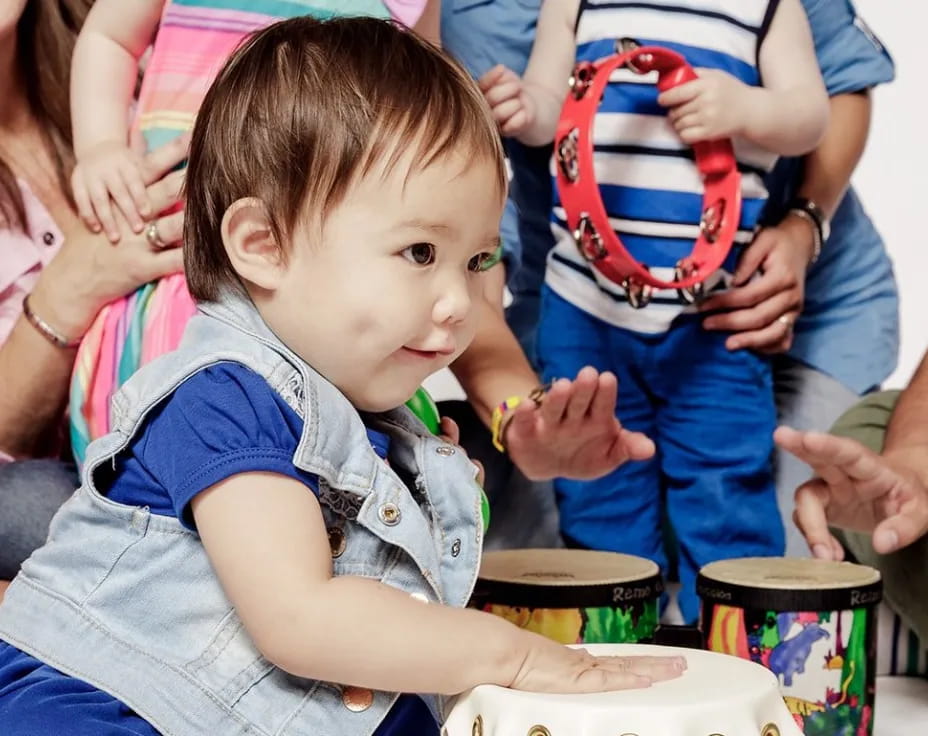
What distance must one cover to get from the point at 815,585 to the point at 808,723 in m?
0.15

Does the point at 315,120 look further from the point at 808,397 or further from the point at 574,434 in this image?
the point at 808,397

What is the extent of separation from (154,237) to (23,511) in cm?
33

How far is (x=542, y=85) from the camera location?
1.89 metres

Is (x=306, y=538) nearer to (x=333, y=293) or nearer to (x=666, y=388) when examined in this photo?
(x=333, y=293)

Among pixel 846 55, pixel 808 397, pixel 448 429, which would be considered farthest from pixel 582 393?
pixel 846 55

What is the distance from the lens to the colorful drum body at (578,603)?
1.43 meters

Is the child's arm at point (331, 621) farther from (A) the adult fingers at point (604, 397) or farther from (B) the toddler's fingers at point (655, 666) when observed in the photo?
(A) the adult fingers at point (604, 397)

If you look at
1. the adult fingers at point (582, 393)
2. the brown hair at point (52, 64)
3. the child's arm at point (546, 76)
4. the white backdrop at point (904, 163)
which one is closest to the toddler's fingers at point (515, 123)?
the child's arm at point (546, 76)

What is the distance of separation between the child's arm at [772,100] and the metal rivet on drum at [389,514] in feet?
2.82

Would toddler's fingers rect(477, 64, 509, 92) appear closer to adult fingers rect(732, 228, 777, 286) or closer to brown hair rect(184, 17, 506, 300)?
adult fingers rect(732, 228, 777, 286)

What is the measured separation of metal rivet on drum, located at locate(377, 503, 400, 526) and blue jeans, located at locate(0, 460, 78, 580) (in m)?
0.55

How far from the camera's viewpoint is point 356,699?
3.49ft

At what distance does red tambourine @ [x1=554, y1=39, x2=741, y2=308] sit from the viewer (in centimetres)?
167

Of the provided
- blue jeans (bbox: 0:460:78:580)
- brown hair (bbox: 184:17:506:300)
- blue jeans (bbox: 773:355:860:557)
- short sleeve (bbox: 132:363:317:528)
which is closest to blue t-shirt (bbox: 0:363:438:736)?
short sleeve (bbox: 132:363:317:528)
